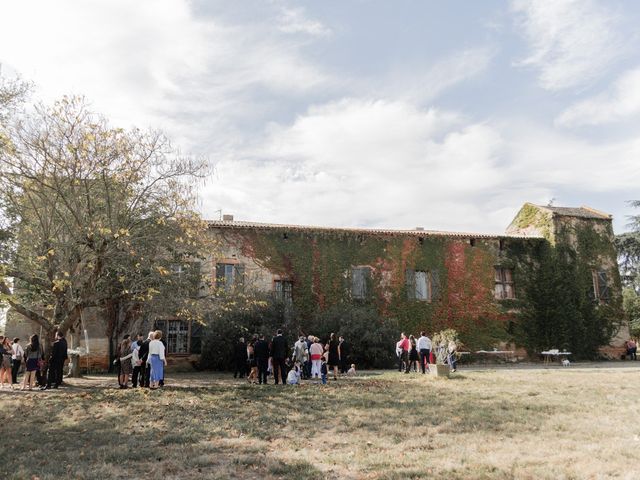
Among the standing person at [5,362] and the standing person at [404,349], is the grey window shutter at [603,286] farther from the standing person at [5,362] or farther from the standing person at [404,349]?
the standing person at [5,362]

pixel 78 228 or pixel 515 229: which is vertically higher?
pixel 515 229

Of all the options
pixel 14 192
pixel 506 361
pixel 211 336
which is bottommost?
pixel 506 361

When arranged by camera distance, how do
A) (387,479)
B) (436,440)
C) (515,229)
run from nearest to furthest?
(387,479) < (436,440) < (515,229)

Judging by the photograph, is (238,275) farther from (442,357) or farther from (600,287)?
(600,287)

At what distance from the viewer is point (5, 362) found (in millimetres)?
15438

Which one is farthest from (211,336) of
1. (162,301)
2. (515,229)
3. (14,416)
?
(515,229)

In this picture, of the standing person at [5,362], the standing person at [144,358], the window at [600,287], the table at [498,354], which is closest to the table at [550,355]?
the table at [498,354]

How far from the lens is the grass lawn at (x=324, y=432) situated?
6574 millimetres

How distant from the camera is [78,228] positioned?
13.6 meters

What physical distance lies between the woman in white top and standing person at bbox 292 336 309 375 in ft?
14.0

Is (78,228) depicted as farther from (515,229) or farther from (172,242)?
(515,229)

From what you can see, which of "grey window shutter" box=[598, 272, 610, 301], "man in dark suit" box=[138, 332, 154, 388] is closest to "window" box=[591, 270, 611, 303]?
"grey window shutter" box=[598, 272, 610, 301]

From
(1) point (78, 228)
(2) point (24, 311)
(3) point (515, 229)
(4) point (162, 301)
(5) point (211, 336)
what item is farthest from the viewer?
(3) point (515, 229)

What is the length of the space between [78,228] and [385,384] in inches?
371
